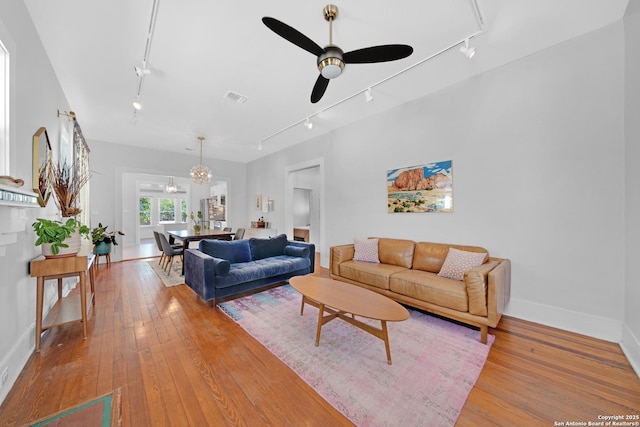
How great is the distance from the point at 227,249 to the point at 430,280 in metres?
2.89

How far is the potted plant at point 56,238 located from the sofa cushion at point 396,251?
378 cm

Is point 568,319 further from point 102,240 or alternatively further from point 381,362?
point 102,240

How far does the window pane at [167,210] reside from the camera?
1060 centimetres

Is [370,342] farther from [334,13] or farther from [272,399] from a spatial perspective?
[334,13]

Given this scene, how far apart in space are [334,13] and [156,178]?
32.4 feet

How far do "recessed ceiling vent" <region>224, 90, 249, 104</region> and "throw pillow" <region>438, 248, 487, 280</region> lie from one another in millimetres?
3762

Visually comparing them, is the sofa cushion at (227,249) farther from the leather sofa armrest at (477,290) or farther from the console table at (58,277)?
the leather sofa armrest at (477,290)

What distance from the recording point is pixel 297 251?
4.25m

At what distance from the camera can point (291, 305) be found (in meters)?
3.18

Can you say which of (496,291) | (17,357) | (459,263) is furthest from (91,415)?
(459,263)

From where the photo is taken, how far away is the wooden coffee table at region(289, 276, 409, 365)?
200 centimetres

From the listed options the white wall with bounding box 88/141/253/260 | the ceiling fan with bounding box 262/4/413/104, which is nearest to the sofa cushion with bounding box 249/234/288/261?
the ceiling fan with bounding box 262/4/413/104

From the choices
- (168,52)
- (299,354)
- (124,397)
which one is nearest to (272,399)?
(299,354)

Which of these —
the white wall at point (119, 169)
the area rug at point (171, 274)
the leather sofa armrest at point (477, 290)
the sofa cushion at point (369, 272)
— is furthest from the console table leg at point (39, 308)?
the white wall at point (119, 169)
